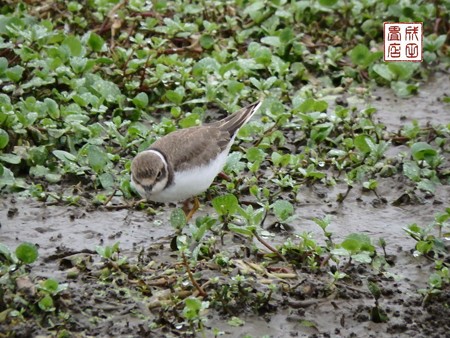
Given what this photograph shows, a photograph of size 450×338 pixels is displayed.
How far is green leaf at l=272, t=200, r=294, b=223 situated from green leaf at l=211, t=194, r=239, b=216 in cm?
45

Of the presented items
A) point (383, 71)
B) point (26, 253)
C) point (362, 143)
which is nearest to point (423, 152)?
point (362, 143)

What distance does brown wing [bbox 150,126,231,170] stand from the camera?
7.94 metres

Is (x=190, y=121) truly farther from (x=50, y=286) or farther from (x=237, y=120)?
(x=50, y=286)

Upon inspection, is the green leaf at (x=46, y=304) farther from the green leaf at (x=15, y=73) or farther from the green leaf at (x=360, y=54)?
the green leaf at (x=360, y=54)

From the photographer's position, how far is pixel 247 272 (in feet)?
23.6

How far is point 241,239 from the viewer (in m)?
7.84

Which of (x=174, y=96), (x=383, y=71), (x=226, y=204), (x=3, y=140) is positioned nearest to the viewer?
(x=226, y=204)

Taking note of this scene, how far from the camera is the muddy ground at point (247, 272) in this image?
21.7 feet

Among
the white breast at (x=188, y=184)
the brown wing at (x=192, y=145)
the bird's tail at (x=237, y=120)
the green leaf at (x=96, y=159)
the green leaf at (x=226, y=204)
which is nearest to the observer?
the green leaf at (x=226, y=204)

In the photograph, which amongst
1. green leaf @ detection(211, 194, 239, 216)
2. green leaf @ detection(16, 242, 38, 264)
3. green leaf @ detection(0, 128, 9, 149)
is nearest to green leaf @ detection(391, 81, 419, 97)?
green leaf @ detection(211, 194, 239, 216)

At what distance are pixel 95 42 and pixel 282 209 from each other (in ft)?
11.9

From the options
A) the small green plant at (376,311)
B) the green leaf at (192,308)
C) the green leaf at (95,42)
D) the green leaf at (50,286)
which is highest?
the green leaf at (95,42)

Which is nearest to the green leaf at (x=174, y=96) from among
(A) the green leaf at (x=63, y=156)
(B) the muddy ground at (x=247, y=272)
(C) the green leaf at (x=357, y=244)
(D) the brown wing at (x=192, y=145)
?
(D) the brown wing at (x=192, y=145)

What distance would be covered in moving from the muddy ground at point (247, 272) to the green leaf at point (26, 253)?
29 centimetres
